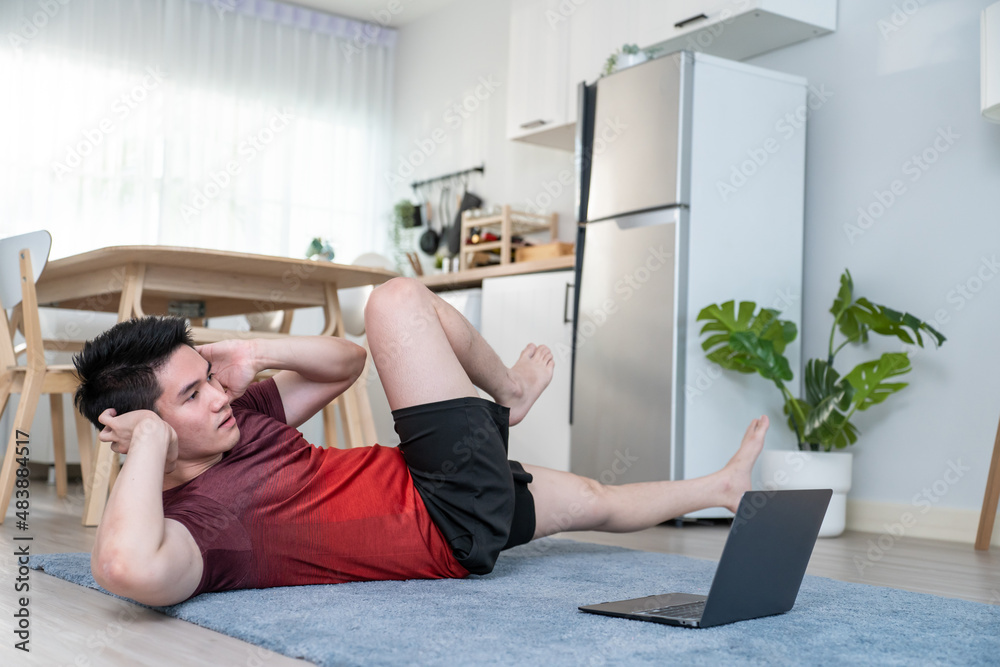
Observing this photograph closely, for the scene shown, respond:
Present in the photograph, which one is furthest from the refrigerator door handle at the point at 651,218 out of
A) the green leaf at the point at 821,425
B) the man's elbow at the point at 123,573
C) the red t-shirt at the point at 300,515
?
the man's elbow at the point at 123,573

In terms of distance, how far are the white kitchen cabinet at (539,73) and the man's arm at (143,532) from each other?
314 centimetres

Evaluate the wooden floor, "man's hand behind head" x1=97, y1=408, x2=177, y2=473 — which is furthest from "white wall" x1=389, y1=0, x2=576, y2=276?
"man's hand behind head" x1=97, y1=408, x2=177, y2=473

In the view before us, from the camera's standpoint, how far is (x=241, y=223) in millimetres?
5383

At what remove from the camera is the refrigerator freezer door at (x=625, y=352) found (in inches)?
124

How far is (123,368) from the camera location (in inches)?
55.1

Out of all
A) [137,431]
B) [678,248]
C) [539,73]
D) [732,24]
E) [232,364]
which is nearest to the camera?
[137,431]

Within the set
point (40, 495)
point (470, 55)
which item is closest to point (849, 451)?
point (40, 495)

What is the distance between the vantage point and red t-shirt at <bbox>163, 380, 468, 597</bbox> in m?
1.42

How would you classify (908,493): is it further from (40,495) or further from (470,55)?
(470,55)

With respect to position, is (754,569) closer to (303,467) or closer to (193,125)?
(303,467)

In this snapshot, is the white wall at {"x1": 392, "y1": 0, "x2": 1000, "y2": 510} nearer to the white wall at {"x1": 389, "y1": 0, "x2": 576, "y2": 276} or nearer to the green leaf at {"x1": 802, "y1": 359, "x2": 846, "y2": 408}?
the green leaf at {"x1": 802, "y1": 359, "x2": 846, "y2": 408}

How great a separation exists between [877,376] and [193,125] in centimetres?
398

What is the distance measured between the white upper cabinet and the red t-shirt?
234 centimetres

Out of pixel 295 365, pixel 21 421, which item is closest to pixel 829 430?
pixel 295 365
